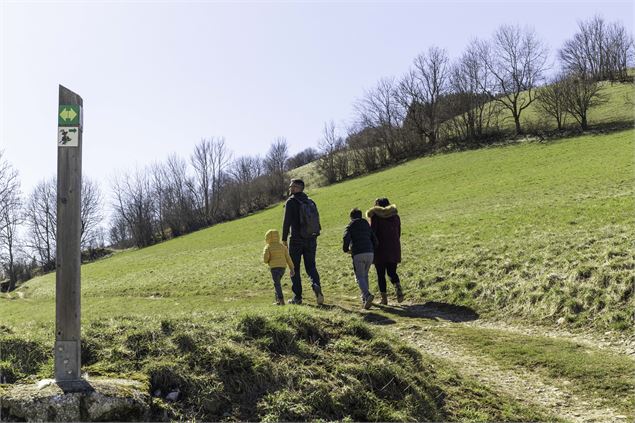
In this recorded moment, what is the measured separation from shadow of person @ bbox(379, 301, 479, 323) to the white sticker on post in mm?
8199

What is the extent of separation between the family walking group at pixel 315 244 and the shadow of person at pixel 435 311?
21.3 inches

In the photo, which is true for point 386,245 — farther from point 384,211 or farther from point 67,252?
point 67,252

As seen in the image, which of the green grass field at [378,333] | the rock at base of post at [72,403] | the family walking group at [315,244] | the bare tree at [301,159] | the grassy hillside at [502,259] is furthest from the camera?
the bare tree at [301,159]

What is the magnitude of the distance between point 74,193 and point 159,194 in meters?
95.3

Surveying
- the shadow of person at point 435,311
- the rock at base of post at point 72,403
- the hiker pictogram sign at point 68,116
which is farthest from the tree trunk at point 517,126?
the rock at base of post at point 72,403

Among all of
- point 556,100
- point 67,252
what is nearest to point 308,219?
point 67,252

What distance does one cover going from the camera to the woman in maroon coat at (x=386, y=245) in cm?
1253

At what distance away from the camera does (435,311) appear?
38.4 feet

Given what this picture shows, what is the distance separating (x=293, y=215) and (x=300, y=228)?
14.0 inches

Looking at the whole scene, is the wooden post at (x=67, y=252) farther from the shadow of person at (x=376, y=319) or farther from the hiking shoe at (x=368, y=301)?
the hiking shoe at (x=368, y=301)

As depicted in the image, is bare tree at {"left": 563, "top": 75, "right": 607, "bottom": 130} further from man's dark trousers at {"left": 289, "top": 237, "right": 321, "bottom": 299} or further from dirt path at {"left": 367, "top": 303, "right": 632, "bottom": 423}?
man's dark trousers at {"left": 289, "top": 237, "right": 321, "bottom": 299}

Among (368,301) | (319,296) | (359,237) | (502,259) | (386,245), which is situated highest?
(359,237)

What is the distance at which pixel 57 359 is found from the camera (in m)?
4.52

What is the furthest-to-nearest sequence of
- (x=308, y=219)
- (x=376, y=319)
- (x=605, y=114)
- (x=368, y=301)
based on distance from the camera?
(x=605, y=114), (x=368, y=301), (x=308, y=219), (x=376, y=319)
